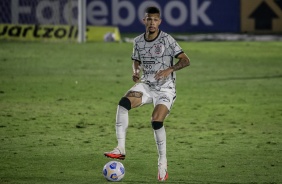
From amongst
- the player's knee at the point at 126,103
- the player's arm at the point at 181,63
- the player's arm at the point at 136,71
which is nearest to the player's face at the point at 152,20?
the player's arm at the point at 181,63

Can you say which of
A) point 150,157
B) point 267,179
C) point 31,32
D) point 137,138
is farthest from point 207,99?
point 31,32

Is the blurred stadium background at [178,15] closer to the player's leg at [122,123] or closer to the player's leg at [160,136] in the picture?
the player's leg at [122,123]

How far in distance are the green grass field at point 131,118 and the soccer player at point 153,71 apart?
33.1 inches

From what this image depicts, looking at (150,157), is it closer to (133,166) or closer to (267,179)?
(133,166)

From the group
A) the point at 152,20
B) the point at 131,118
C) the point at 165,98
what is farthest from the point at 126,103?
the point at 131,118

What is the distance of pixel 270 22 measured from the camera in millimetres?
36656

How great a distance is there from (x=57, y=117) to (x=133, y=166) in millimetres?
5375

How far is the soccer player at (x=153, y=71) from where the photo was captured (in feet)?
36.5

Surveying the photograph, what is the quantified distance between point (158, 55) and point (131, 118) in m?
5.54

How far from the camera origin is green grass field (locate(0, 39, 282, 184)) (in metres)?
11.4

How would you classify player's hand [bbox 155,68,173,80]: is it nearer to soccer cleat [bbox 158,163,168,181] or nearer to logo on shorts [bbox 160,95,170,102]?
logo on shorts [bbox 160,95,170,102]

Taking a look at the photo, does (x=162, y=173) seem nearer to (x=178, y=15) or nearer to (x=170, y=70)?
(x=170, y=70)

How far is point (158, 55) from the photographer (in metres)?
11.4

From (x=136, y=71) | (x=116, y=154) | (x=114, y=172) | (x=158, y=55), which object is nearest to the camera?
(x=114, y=172)
